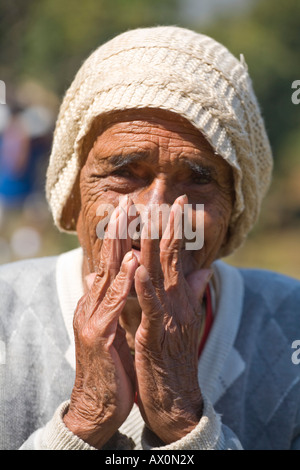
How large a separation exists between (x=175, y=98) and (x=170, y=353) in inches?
36.1

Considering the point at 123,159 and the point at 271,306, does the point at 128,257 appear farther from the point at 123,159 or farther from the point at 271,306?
the point at 271,306

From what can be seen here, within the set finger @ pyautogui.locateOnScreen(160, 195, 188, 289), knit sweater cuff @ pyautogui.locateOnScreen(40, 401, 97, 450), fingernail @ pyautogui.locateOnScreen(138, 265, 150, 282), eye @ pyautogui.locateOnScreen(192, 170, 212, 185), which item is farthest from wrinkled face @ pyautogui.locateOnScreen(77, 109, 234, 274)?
knit sweater cuff @ pyautogui.locateOnScreen(40, 401, 97, 450)

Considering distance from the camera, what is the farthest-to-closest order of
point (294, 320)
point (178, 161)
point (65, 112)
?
point (294, 320), point (65, 112), point (178, 161)

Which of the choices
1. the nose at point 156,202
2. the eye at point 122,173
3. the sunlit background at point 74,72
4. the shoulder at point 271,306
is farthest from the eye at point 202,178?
the sunlit background at point 74,72

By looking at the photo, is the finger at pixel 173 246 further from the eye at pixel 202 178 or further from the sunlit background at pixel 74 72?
the sunlit background at pixel 74 72

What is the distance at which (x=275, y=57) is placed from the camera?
53.3 feet

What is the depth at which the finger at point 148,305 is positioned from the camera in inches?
83.1

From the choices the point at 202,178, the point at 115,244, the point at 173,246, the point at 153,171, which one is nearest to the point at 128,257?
the point at 115,244

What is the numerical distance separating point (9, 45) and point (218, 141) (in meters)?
13.3

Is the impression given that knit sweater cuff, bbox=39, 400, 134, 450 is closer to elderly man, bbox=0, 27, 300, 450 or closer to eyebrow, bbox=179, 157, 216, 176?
elderly man, bbox=0, 27, 300, 450

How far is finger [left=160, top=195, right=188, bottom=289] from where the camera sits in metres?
2.21
